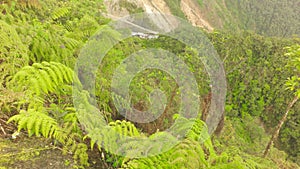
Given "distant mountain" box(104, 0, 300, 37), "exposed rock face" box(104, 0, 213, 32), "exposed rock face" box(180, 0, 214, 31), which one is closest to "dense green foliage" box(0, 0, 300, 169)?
"exposed rock face" box(104, 0, 213, 32)

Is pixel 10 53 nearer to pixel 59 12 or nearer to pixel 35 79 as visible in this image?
pixel 35 79

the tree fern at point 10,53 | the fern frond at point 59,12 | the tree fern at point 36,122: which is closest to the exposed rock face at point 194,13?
the fern frond at point 59,12

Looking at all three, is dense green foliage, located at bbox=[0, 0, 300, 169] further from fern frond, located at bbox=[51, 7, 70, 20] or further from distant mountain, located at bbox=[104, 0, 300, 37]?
distant mountain, located at bbox=[104, 0, 300, 37]

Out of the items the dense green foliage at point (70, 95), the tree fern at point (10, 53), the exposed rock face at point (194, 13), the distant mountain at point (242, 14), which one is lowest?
the distant mountain at point (242, 14)

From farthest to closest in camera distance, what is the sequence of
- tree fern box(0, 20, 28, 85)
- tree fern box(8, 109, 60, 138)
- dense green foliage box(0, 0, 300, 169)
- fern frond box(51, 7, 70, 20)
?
fern frond box(51, 7, 70, 20)
tree fern box(0, 20, 28, 85)
dense green foliage box(0, 0, 300, 169)
tree fern box(8, 109, 60, 138)

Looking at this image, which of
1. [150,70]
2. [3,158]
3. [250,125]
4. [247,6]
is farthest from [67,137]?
[247,6]

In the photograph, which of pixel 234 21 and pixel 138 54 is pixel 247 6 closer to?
pixel 234 21

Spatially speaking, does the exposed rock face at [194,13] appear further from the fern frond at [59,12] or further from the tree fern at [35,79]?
the tree fern at [35,79]
